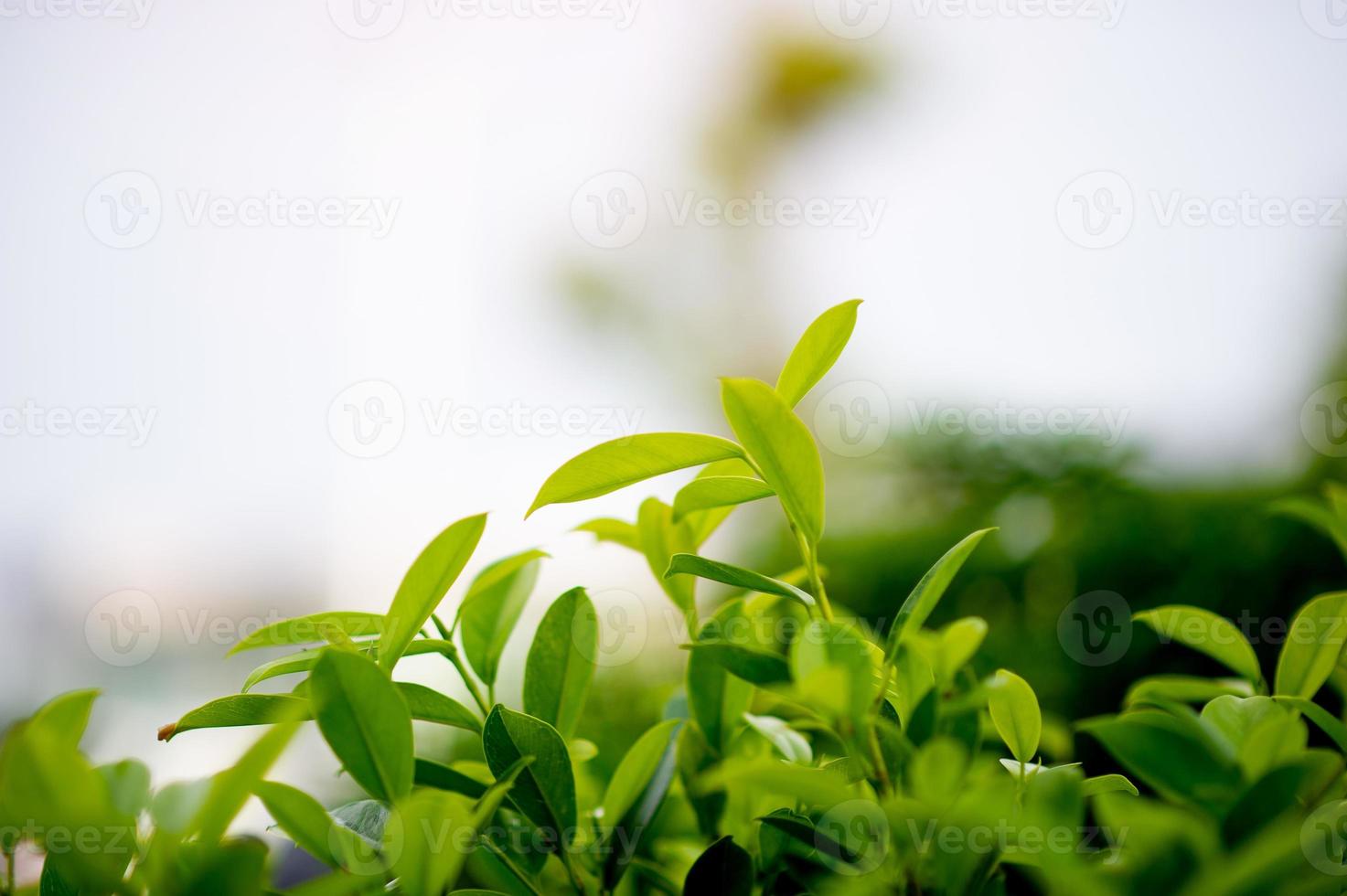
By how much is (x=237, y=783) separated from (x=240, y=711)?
9cm

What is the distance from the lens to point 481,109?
158 inches


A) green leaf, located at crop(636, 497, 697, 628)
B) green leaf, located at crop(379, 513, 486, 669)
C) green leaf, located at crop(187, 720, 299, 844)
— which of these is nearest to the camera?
green leaf, located at crop(187, 720, 299, 844)

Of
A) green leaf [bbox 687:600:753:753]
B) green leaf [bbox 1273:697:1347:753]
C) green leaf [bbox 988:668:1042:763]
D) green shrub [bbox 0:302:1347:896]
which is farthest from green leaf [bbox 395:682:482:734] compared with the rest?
green leaf [bbox 1273:697:1347:753]

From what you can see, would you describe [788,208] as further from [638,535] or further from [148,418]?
[638,535]

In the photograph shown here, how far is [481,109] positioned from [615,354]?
4.88 feet

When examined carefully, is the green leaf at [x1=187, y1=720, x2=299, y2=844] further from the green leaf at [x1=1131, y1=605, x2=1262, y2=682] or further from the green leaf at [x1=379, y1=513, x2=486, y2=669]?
the green leaf at [x1=1131, y1=605, x2=1262, y2=682]

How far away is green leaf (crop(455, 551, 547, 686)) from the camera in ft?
1.22

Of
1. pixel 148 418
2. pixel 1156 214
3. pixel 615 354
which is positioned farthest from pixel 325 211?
pixel 1156 214

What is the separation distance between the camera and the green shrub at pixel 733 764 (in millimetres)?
208

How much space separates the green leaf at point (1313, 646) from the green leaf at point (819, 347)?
0.23 m

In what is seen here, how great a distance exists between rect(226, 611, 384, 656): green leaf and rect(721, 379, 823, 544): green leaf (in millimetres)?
174

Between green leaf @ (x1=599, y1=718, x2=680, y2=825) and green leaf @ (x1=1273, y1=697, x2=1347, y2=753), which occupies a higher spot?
green leaf @ (x1=1273, y1=697, x2=1347, y2=753)

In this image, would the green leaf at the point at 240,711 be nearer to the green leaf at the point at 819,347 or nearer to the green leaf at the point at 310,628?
the green leaf at the point at 310,628

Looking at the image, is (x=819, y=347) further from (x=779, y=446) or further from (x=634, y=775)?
(x=634, y=775)
